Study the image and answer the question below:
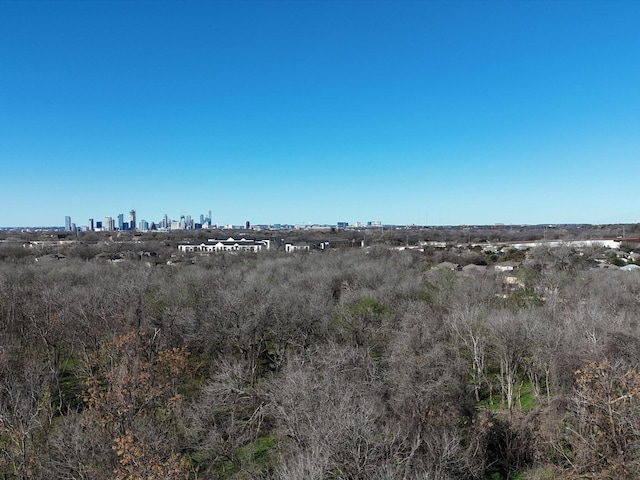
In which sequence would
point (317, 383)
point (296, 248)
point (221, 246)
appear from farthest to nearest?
point (221, 246) → point (296, 248) → point (317, 383)

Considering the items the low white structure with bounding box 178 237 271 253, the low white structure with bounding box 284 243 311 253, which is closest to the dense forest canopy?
the low white structure with bounding box 284 243 311 253

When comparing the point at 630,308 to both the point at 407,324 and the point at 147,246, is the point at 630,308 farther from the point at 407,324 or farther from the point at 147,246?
the point at 147,246

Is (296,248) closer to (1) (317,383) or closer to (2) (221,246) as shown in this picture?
(2) (221,246)

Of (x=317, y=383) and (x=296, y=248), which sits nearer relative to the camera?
(x=317, y=383)

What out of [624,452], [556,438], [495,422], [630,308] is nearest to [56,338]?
[495,422]

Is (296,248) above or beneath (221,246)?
beneath

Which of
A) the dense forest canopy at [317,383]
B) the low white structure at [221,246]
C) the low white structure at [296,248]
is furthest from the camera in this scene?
the low white structure at [221,246]

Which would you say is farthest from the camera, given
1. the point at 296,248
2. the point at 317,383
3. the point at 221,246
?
the point at 221,246

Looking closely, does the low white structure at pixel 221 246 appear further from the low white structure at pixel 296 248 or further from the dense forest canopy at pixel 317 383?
the dense forest canopy at pixel 317 383

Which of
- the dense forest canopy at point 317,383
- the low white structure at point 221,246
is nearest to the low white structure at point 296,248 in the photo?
the low white structure at point 221,246

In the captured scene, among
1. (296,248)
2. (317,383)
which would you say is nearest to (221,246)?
(296,248)
